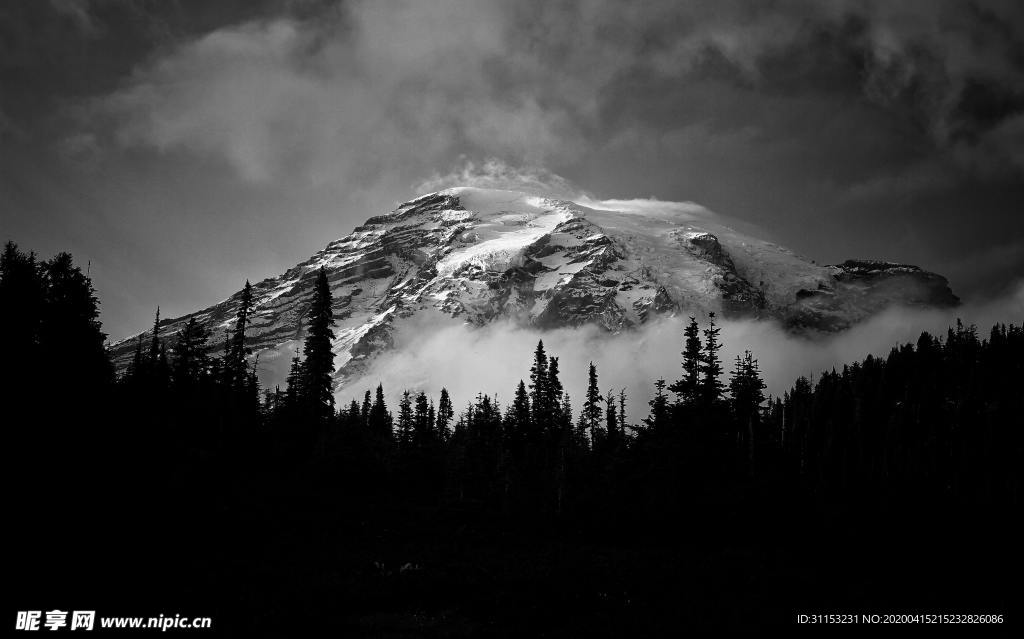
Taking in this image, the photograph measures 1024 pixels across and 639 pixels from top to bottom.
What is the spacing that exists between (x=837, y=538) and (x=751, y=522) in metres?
4.53

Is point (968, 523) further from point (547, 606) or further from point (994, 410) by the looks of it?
point (994, 410)

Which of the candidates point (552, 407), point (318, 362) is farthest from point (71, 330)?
point (552, 407)

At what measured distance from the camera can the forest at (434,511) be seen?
703 inches

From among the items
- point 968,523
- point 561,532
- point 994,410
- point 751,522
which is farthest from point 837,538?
point 994,410

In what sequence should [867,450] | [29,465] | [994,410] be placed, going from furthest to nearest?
[867,450]
[994,410]
[29,465]

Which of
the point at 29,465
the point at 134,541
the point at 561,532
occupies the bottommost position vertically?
the point at 561,532

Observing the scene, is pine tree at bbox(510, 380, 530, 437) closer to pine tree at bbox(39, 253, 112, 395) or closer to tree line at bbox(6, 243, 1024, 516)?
tree line at bbox(6, 243, 1024, 516)

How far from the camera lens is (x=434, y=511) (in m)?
48.2

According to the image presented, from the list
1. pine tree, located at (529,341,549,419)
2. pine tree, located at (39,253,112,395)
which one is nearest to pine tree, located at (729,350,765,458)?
pine tree, located at (529,341,549,419)

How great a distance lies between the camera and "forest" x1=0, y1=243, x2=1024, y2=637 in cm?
1786

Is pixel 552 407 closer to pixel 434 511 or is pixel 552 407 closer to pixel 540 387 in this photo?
pixel 540 387

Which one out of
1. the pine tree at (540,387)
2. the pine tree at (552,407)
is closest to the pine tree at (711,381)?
the pine tree at (552,407)

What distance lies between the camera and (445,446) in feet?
248

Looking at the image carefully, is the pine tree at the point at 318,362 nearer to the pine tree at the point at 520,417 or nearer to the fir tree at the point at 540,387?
the pine tree at the point at 520,417
